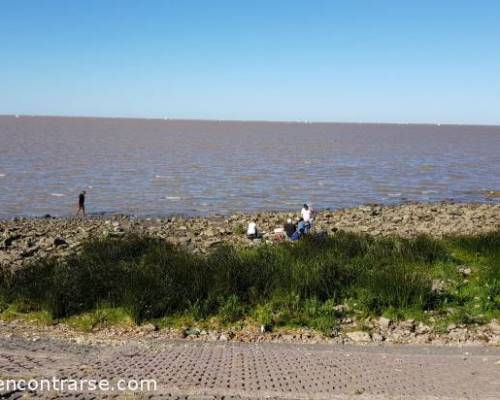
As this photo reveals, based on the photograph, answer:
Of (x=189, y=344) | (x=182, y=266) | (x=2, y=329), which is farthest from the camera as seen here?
(x=182, y=266)

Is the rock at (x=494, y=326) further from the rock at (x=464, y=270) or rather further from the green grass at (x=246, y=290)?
the rock at (x=464, y=270)

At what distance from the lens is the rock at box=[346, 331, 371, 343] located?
9250mm

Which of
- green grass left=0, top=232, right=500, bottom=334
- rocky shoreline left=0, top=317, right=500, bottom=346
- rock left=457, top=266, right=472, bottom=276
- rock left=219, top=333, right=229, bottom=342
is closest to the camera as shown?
rocky shoreline left=0, top=317, right=500, bottom=346

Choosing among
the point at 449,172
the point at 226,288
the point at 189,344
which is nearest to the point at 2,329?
the point at 189,344

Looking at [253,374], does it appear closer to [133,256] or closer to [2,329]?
[2,329]

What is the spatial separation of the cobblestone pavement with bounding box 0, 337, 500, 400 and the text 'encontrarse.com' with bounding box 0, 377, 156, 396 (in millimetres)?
111

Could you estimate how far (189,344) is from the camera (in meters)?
9.05

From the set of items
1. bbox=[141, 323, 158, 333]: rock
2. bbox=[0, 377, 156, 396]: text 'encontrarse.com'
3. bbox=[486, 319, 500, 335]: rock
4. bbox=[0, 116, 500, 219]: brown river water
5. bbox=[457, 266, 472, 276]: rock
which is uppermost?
bbox=[457, 266, 472, 276]: rock

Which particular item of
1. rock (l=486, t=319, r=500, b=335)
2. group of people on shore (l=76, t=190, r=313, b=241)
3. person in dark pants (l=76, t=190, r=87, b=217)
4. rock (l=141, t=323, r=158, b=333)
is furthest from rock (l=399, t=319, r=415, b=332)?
person in dark pants (l=76, t=190, r=87, b=217)

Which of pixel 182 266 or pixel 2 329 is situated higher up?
pixel 182 266

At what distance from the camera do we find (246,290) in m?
11.2

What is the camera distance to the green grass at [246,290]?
33.6 ft

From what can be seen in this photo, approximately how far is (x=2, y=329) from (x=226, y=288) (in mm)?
4236

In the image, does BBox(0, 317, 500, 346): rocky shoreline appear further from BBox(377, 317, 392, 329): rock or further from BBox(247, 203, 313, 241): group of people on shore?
BBox(247, 203, 313, 241): group of people on shore
